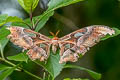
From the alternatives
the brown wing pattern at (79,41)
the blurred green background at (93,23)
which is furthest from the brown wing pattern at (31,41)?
the blurred green background at (93,23)

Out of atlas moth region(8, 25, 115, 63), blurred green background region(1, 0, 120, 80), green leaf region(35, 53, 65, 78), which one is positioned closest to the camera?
green leaf region(35, 53, 65, 78)

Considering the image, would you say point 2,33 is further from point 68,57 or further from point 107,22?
point 107,22

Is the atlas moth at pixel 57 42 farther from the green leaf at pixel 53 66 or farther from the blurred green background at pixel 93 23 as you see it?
the blurred green background at pixel 93 23

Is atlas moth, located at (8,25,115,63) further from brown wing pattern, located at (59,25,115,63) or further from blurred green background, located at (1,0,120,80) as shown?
blurred green background, located at (1,0,120,80)

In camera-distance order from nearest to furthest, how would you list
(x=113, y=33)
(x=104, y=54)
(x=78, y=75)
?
(x=113, y=33), (x=78, y=75), (x=104, y=54)

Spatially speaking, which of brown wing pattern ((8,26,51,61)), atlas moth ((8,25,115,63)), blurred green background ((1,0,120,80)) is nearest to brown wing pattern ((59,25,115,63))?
atlas moth ((8,25,115,63))

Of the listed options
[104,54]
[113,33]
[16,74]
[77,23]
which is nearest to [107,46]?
[104,54]
